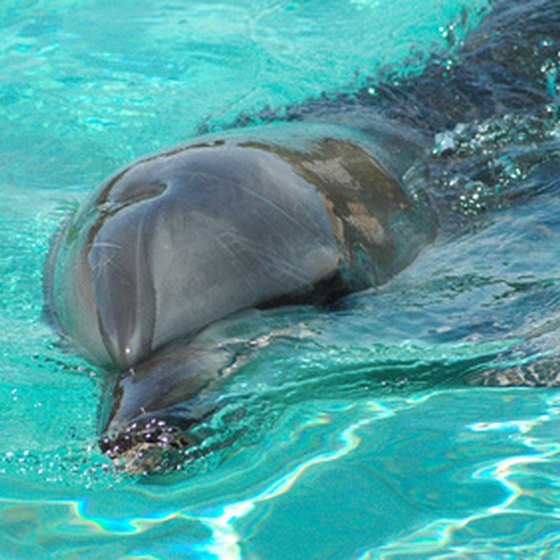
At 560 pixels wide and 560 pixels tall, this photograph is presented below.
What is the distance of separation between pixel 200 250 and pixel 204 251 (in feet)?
0.05

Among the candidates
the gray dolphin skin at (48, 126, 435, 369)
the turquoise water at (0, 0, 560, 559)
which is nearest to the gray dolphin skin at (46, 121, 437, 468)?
the gray dolphin skin at (48, 126, 435, 369)

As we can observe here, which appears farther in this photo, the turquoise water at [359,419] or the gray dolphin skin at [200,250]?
the gray dolphin skin at [200,250]

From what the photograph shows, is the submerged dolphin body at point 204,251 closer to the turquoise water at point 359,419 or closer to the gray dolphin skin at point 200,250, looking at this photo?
the gray dolphin skin at point 200,250

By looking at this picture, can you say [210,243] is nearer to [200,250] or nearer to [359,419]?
[200,250]

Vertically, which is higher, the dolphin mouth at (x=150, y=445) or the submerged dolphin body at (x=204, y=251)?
the submerged dolphin body at (x=204, y=251)

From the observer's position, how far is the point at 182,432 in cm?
323

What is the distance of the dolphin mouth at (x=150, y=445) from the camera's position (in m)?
3.17

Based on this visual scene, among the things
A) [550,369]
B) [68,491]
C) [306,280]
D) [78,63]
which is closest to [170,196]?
[306,280]

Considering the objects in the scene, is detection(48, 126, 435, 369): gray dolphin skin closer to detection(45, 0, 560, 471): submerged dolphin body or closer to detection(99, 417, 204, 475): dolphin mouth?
detection(45, 0, 560, 471): submerged dolphin body

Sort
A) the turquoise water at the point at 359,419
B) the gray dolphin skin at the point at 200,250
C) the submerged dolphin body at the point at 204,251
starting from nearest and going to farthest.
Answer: the turquoise water at the point at 359,419
the submerged dolphin body at the point at 204,251
the gray dolphin skin at the point at 200,250

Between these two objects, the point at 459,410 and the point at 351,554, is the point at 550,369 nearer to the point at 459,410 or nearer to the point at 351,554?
the point at 459,410

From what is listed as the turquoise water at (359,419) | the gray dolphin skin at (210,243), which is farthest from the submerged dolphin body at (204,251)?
the turquoise water at (359,419)

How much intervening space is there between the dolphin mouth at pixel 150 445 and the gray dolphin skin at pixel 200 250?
4cm

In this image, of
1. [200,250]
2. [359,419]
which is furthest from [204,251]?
[359,419]
